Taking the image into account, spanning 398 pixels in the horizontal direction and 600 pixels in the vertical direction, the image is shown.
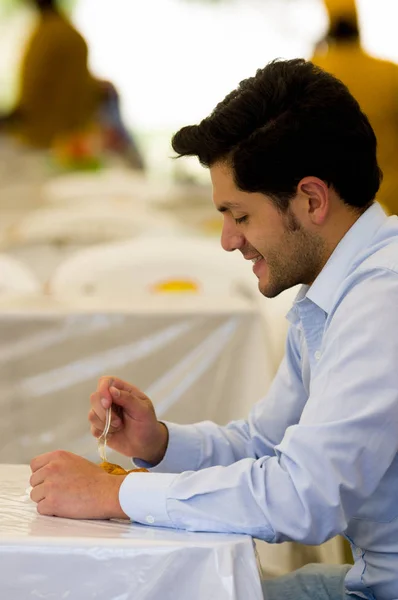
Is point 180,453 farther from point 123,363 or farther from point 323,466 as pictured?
point 123,363

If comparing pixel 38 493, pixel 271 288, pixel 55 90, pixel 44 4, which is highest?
pixel 44 4

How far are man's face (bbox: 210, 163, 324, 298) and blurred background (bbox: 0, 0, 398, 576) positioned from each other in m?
0.63

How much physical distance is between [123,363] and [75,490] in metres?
1.08

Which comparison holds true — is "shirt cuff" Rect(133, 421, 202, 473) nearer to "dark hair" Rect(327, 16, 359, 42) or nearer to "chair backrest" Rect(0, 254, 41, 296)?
"chair backrest" Rect(0, 254, 41, 296)

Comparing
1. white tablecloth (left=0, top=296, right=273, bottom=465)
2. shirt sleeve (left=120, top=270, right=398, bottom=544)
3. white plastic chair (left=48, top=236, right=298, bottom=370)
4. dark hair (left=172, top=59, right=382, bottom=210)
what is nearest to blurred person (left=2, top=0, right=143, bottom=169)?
white plastic chair (left=48, top=236, right=298, bottom=370)

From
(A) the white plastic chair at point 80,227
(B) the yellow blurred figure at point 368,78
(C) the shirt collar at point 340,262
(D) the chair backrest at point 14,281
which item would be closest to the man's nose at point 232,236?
(C) the shirt collar at point 340,262

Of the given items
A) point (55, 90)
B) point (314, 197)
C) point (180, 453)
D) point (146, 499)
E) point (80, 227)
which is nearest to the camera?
point (146, 499)

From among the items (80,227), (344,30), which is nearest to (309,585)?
(344,30)

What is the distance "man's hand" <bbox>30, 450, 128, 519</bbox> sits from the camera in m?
1.11

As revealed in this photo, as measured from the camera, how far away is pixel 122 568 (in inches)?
38.6

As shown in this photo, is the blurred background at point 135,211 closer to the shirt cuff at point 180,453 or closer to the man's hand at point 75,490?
the shirt cuff at point 180,453

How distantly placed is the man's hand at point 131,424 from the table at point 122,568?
346 millimetres

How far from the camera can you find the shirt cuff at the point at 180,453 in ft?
4.60

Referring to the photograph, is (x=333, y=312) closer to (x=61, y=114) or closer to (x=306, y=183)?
(x=306, y=183)
